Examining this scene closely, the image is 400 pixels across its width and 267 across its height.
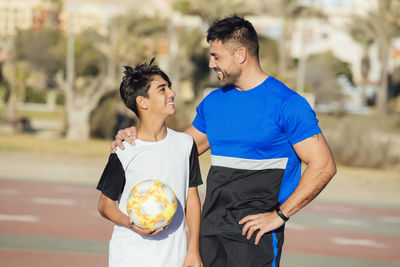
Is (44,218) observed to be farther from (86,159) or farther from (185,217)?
(86,159)

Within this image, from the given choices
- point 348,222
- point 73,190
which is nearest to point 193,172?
point 348,222

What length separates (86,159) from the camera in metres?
21.2

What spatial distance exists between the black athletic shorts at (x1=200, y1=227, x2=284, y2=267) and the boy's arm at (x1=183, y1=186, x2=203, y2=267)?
0.52ft

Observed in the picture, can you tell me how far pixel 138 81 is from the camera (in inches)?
161

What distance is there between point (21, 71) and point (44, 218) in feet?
104

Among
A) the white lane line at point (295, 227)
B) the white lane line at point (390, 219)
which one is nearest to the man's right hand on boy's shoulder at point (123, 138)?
the white lane line at point (295, 227)

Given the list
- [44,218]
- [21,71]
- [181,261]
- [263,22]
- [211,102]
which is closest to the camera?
[181,261]

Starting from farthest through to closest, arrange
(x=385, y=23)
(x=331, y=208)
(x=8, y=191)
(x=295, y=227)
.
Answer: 1. (x=385, y=23)
2. (x=331, y=208)
3. (x=8, y=191)
4. (x=295, y=227)

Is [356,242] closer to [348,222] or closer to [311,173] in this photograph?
[348,222]

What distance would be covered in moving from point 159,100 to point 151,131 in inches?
7.1

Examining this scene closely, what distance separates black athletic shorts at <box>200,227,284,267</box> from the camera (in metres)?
4.15

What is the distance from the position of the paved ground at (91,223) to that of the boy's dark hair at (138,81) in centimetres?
431

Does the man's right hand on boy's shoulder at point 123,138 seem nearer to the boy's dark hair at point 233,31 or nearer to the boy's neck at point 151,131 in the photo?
the boy's neck at point 151,131

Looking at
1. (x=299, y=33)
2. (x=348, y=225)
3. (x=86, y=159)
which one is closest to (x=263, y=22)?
(x=299, y=33)
